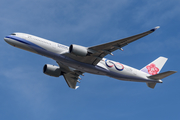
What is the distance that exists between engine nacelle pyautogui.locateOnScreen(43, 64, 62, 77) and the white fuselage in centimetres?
619

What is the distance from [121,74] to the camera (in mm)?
37500

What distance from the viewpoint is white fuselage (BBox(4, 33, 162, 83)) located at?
3394 cm

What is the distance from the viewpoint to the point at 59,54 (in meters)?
34.3

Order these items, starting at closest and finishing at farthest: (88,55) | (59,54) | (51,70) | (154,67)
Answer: (88,55) → (59,54) → (51,70) → (154,67)

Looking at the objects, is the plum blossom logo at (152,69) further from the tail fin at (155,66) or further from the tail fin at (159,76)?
the tail fin at (159,76)

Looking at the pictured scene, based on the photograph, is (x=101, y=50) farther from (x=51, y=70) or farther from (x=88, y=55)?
(x=51, y=70)

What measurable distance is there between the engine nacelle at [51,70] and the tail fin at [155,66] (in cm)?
1498

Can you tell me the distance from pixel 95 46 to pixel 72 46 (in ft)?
10.8

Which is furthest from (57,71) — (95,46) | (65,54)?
(95,46)

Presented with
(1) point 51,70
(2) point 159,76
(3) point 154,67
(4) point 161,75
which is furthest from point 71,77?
(4) point 161,75

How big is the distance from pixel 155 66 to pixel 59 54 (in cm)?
1921

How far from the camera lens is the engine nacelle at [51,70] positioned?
134ft

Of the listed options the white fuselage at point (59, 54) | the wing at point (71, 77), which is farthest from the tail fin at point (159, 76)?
the wing at point (71, 77)

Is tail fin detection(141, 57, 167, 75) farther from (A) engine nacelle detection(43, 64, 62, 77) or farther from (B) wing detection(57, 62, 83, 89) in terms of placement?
(A) engine nacelle detection(43, 64, 62, 77)
